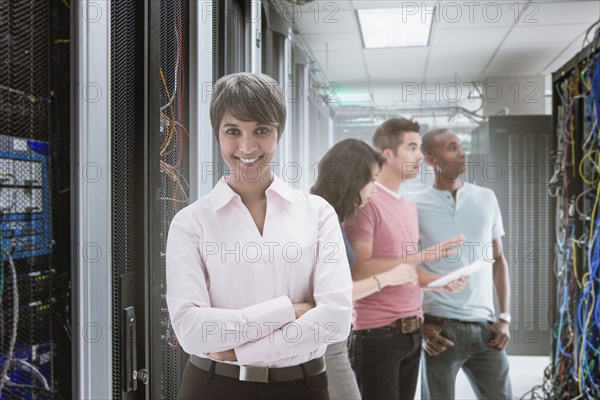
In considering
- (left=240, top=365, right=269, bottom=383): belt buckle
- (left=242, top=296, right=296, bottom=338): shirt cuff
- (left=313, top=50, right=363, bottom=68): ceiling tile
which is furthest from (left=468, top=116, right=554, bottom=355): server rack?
(left=240, top=365, right=269, bottom=383): belt buckle

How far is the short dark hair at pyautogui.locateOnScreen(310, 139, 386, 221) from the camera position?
6.21 ft

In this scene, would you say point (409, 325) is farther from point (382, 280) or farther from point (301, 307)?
point (301, 307)

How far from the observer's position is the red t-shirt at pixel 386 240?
6.48 feet

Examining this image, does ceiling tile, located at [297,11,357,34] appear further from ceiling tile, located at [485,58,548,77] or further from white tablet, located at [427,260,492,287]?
white tablet, located at [427,260,492,287]

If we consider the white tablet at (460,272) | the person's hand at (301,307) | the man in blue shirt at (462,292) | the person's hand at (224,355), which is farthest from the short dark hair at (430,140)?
the person's hand at (224,355)

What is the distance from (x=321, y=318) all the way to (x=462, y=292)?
1.00 m

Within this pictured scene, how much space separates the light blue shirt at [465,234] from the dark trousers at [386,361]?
7.2 inches

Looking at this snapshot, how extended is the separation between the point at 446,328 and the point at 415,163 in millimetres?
753

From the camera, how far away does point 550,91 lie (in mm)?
2547

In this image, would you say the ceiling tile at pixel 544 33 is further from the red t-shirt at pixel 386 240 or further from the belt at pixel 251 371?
the belt at pixel 251 371

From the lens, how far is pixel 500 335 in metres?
2.12

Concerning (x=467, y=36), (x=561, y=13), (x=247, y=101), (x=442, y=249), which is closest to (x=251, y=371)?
(x=247, y=101)

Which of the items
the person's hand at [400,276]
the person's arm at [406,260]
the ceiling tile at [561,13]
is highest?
the ceiling tile at [561,13]

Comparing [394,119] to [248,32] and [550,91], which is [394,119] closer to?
[248,32]
